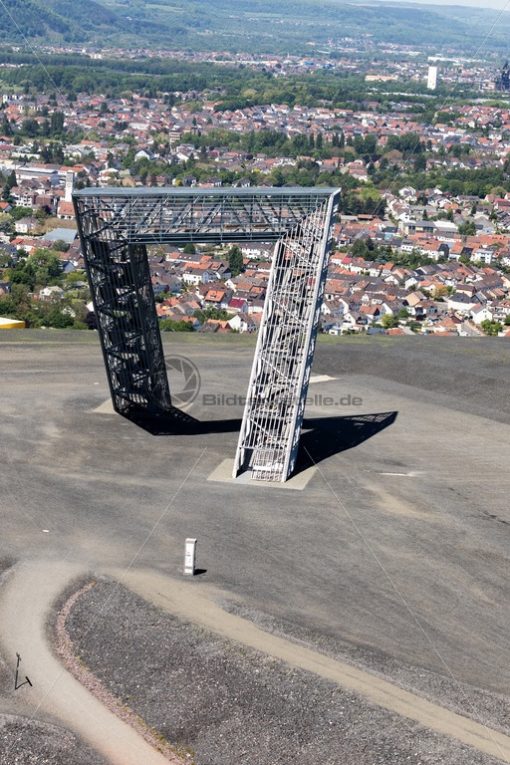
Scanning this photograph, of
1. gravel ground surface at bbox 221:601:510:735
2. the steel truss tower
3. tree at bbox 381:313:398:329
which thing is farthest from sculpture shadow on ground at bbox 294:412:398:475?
tree at bbox 381:313:398:329

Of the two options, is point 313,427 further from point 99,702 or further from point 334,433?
point 99,702

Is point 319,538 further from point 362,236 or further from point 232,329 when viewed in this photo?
point 362,236

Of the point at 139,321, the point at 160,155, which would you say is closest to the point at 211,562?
the point at 139,321

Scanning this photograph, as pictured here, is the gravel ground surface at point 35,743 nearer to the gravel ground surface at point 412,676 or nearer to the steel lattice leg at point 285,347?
the gravel ground surface at point 412,676

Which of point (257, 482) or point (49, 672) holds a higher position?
point (49, 672)

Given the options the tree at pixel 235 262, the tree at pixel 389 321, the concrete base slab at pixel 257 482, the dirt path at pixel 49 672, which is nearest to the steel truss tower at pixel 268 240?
the concrete base slab at pixel 257 482

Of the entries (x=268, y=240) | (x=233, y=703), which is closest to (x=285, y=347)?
(x=268, y=240)

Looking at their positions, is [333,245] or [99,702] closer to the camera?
[99,702]

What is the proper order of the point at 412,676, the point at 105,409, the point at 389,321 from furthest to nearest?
the point at 389,321
the point at 105,409
the point at 412,676
